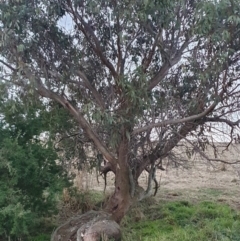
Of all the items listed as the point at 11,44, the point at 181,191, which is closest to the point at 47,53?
the point at 11,44

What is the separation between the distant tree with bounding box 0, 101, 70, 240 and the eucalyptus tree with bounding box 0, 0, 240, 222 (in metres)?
0.50

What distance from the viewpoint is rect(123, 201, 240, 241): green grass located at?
6.16 meters

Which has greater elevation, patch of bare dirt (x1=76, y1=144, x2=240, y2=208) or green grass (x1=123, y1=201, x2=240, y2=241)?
patch of bare dirt (x1=76, y1=144, x2=240, y2=208)

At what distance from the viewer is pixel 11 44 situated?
5.18 m

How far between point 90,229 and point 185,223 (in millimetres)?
1992

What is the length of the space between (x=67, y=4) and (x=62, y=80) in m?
1.07

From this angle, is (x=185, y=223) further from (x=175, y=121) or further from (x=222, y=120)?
(x=175, y=121)

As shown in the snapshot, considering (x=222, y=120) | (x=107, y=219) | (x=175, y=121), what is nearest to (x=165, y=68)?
(x=175, y=121)

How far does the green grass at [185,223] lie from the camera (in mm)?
6160

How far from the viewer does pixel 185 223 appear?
6.93m

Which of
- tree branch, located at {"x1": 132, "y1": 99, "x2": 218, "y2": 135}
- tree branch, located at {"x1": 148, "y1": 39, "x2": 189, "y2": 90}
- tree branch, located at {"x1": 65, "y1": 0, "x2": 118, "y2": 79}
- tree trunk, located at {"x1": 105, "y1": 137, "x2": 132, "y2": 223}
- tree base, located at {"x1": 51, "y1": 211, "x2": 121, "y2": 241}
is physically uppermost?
tree branch, located at {"x1": 65, "y1": 0, "x2": 118, "y2": 79}

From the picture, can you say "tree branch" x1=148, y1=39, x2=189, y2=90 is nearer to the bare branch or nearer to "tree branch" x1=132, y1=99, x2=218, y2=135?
"tree branch" x1=132, y1=99, x2=218, y2=135

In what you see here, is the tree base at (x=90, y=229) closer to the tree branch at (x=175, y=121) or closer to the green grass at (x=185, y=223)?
the green grass at (x=185, y=223)

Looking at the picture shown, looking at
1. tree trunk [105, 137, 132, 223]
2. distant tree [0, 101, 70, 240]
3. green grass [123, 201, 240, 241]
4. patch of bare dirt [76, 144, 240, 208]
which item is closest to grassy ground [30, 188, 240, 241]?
green grass [123, 201, 240, 241]
